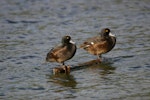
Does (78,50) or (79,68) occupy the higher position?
(78,50)

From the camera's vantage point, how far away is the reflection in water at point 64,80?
14248mm

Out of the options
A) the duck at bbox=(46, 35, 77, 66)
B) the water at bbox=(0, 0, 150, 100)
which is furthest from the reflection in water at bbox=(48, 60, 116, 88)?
the duck at bbox=(46, 35, 77, 66)

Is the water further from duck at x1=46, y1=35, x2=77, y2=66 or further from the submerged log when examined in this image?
duck at x1=46, y1=35, x2=77, y2=66

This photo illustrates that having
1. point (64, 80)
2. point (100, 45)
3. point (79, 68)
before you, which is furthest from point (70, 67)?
point (100, 45)

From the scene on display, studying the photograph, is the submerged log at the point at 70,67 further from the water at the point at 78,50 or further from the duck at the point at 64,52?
the duck at the point at 64,52

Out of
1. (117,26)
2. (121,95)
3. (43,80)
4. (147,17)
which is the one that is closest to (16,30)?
(117,26)

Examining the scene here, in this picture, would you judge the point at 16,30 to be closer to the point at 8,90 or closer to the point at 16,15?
the point at 16,15

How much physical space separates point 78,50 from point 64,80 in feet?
11.4

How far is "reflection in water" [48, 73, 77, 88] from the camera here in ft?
46.7

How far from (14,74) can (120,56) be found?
3336 mm

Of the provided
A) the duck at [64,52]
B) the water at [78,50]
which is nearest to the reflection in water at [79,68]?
the water at [78,50]

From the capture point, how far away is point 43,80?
47.7 ft

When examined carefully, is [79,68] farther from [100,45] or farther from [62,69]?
[100,45]

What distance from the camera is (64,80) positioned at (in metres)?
14.6
